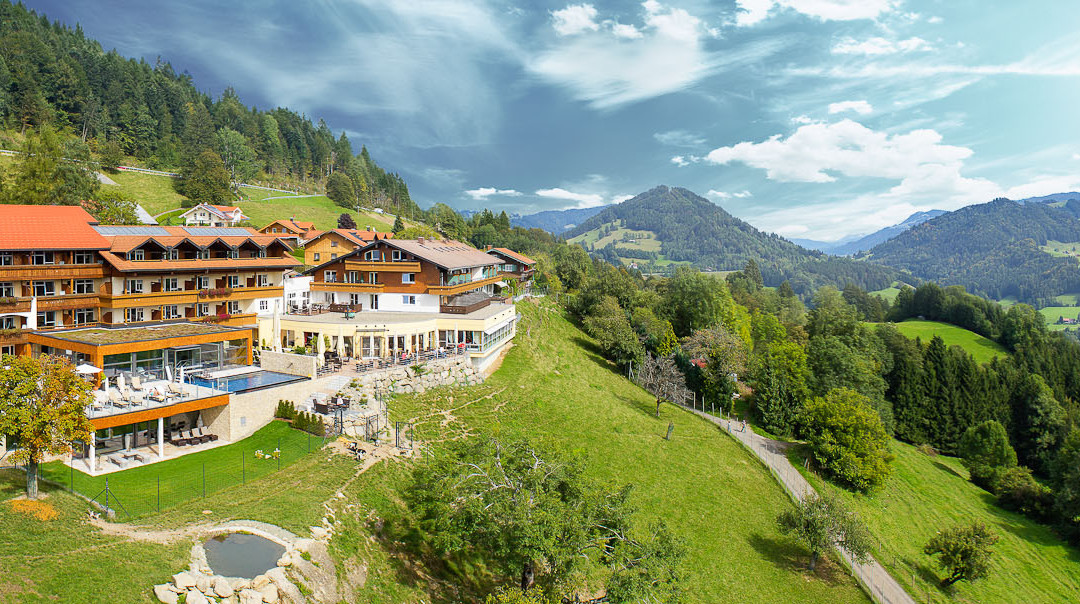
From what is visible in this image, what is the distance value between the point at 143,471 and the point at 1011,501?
233ft

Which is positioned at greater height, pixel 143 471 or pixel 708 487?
pixel 143 471

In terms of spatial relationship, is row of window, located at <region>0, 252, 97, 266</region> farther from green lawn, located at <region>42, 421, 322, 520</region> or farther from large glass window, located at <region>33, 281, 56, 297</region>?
green lawn, located at <region>42, 421, 322, 520</region>

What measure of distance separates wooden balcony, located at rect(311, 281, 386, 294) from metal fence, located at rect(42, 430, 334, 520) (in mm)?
25810

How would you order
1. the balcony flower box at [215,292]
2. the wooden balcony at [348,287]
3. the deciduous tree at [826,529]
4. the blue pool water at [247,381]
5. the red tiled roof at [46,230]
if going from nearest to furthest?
Answer: the blue pool water at [247,381], the deciduous tree at [826,529], the red tiled roof at [46,230], the balcony flower box at [215,292], the wooden balcony at [348,287]

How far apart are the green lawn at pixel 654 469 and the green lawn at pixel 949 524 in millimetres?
7912

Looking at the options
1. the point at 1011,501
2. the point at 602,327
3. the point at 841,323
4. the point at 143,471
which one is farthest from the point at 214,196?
the point at 1011,501

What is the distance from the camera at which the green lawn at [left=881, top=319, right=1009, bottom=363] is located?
340ft

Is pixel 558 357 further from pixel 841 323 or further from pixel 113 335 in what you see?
pixel 841 323

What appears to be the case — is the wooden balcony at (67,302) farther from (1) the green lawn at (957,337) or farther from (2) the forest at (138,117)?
(1) the green lawn at (957,337)

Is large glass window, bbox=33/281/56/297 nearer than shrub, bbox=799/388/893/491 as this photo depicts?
Yes

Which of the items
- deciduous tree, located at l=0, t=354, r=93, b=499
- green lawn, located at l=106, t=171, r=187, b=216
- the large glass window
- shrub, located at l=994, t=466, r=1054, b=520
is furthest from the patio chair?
green lawn, located at l=106, t=171, r=187, b=216

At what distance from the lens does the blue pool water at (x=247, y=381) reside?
29.5 m

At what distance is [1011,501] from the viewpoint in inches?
2073

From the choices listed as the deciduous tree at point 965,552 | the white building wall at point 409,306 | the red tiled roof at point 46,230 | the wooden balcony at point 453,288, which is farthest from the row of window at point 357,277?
the deciduous tree at point 965,552
